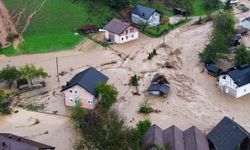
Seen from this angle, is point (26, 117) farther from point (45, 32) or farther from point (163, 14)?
point (163, 14)

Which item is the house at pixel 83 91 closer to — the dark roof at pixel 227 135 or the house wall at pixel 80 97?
the house wall at pixel 80 97

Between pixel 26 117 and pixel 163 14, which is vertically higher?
pixel 163 14

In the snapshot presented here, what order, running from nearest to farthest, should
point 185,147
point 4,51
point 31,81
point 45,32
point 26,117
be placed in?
point 185,147 < point 26,117 < point 31,81 < point 4,51 < point 45,32

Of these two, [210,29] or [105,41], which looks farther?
[210,29]

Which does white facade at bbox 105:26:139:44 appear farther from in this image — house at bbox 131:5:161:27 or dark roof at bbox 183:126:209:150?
dark roof at bbox 183:126:209:150

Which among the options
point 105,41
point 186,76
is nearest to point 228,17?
point 186,76

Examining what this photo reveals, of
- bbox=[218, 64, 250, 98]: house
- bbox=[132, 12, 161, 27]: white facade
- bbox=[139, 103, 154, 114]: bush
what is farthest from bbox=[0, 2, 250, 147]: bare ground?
bbox=[132, 12, 161, 27]: white facade

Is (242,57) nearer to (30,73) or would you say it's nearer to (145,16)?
(145,16)
